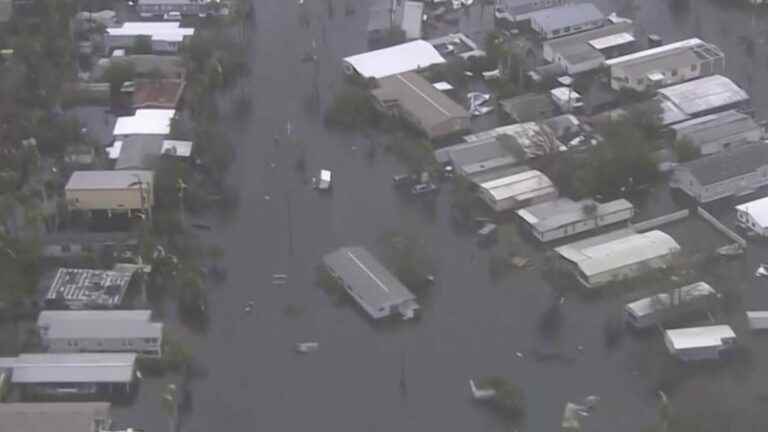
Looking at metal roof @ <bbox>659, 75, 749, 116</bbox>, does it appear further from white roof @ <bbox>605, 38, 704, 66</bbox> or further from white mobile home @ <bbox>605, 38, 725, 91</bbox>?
white roof @ <bbox>605, 38, 704, 66</bbox>

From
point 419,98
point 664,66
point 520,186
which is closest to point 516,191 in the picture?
point 520,186

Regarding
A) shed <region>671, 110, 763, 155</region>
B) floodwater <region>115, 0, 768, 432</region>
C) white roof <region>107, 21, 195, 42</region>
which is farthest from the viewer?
white roof <region>107, 21, 195, 42</region>

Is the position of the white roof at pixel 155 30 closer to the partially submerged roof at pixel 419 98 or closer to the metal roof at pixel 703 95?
the partially submerged roof at pixel 419 98

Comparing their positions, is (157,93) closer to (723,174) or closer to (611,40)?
(611,40)

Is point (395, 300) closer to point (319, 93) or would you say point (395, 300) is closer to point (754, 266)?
point (754, 266)

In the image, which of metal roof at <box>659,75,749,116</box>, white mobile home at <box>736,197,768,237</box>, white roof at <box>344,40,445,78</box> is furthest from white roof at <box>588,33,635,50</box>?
white mobile home at <box>736,197,768,237</box>
